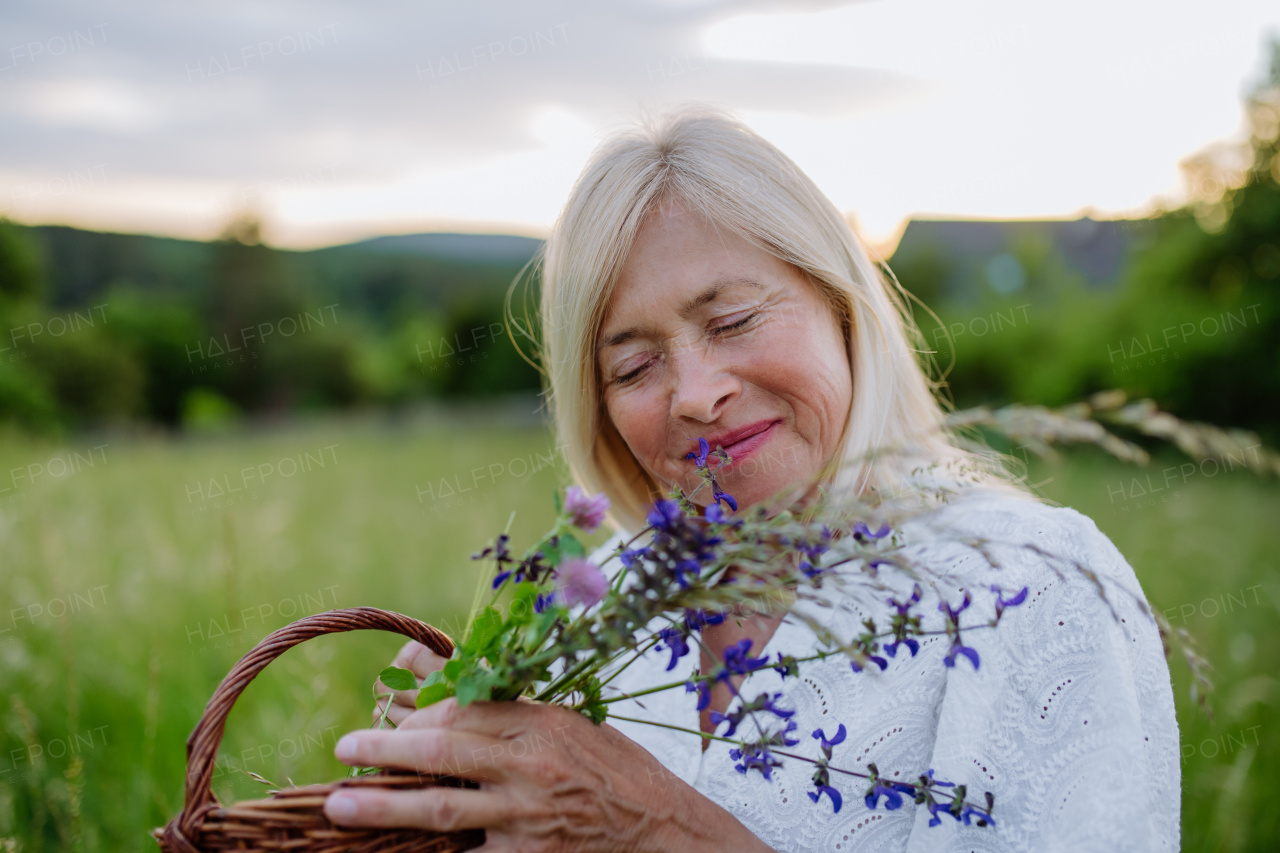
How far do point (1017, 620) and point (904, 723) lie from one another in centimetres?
30

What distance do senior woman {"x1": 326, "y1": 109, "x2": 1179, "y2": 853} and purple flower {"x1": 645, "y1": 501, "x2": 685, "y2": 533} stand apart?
30cm

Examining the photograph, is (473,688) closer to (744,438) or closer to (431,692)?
(431,692)

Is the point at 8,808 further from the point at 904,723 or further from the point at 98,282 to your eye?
the point at 98,282

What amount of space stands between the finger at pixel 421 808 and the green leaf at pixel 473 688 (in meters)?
0.13

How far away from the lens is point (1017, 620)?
4.62 feet

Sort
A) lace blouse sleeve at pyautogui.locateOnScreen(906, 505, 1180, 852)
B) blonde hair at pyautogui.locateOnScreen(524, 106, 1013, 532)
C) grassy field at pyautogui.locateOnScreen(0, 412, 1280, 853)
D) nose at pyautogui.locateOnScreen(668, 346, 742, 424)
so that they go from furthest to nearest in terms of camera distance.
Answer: grassy field at pyautogui.locateOnScreen(0, 412, 1280, 853), blonde hair at pyautogui.locateOnScreen(524, 106, 1013, 532), nose at pyautogui.locateOnScreen(668, 346, 742, 424), lace blouse sleeve at pyautogui.locateOnScreen(906, 505, 1180, 852)

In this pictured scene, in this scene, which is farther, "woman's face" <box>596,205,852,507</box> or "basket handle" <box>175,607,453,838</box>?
"woman's face" <box>596,205,852,507</box>

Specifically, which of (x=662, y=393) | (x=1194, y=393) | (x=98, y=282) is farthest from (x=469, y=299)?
(x=662, y=393)

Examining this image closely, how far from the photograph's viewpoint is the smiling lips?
166 centimetres

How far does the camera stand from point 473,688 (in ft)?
3.14

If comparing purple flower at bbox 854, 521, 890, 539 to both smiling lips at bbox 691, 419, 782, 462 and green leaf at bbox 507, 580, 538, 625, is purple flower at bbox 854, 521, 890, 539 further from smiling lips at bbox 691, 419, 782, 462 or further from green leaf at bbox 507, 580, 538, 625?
smiling lips at bbox 691, 419, 782, 462

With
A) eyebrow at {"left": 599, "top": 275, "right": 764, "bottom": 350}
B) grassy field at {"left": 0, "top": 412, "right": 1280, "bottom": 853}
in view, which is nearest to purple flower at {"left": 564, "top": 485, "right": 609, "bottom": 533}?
eyebrow at {"left": 599, "top": 275, "right": 764, "bottom": 350}

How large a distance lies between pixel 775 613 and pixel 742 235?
2.84 feet

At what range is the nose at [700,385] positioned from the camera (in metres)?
1.59
